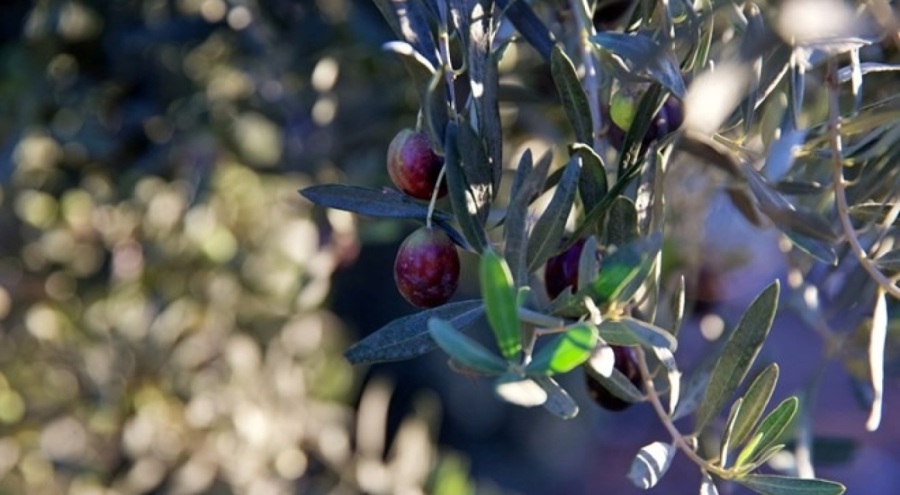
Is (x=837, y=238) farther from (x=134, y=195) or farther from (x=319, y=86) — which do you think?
(x=134, y=195)

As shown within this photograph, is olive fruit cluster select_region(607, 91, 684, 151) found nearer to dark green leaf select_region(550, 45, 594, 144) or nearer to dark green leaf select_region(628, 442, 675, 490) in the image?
dark green leaf select_region(550, 45, 594, 144)

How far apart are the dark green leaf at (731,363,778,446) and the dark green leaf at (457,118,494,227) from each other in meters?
0.13

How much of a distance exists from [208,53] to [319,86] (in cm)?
19

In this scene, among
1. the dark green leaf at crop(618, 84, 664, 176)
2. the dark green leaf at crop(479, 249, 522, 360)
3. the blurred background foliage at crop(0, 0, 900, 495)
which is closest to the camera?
the dark green leaf at crop(479, 249, 522, 360)

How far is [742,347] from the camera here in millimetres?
461

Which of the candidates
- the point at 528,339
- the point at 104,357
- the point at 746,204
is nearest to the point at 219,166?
the point at 104,357

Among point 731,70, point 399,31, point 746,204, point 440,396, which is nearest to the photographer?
point 731,70

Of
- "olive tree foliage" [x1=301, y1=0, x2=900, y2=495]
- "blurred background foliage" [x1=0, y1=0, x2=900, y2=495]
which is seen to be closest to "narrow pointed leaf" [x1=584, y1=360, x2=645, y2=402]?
"olive tree foliage" [x1=301, y1=0, x2=900, y2=495]

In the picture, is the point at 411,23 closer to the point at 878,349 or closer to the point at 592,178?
Result: the point at 592,178

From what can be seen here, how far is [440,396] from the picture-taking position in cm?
229

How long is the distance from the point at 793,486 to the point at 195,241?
0.84 meters

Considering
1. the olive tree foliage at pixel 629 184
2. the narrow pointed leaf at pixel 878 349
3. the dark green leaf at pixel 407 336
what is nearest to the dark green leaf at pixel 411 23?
the olive tree foliage at pixel 629 184

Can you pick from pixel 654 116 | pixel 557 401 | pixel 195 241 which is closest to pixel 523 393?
pixel 557 401

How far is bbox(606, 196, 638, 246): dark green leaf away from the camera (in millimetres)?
424
